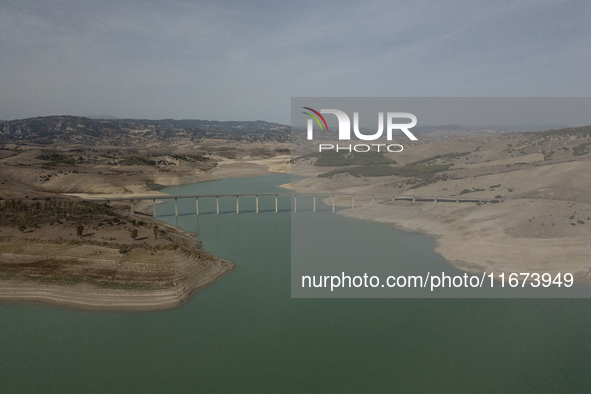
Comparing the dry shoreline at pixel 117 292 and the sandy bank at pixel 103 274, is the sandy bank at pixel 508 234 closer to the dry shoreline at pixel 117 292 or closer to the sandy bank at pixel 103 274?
the dry shoreline at pixel 117 292

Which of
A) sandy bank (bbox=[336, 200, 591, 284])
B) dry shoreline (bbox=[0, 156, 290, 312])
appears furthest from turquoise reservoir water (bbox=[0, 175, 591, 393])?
sandy bank (bbox=[336, 200, 591, 284])

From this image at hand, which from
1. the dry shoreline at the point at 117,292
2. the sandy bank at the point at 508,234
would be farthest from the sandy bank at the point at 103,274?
the sandy bank at the point at 508,234

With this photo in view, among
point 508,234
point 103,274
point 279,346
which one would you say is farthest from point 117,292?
point 508,234

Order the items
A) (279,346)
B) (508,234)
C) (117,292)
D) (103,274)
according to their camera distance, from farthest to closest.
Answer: (508,234) → (103,274) → (117,292) → (279,346)

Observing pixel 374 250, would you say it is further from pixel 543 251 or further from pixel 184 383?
pixel 184 383

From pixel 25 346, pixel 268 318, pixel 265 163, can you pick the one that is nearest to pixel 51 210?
pixel 25 346

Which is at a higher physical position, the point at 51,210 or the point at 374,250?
the point at 51,210

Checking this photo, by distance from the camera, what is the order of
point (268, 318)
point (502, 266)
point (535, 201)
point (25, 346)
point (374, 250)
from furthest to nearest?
1. point (535, 201)
2. point (374, 250)
3. point (502, 266)
4. point (268, 318)
5. point (25, 346)

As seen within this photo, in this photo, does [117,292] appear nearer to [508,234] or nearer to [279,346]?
[279,346]
